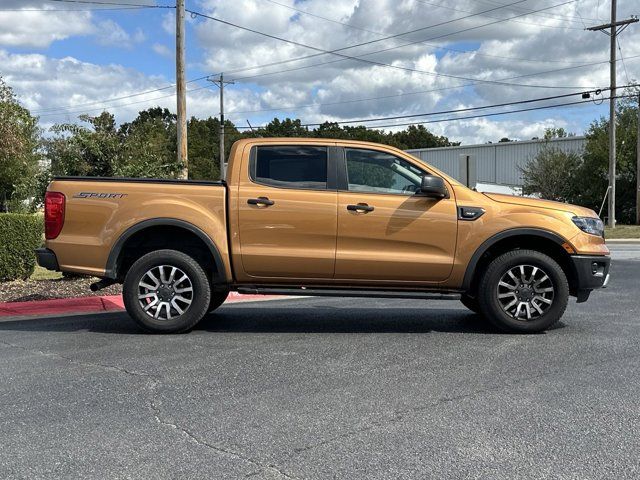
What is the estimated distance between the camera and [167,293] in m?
6.65

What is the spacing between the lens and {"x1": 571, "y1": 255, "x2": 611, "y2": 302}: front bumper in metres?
6.64

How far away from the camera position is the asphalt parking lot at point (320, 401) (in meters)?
3.51

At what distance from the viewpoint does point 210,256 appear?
6.91 metres

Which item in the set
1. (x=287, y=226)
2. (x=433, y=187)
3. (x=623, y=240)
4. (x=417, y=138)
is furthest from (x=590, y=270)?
(x=417, y=138)

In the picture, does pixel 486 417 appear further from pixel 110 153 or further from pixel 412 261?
pixel 110 153

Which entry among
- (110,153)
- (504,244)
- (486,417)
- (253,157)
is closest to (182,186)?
(253,157)

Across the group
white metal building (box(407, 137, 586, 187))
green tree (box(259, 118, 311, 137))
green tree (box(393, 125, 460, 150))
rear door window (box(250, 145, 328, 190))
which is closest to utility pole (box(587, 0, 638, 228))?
white metal building (box(407, 137, 586, 187))

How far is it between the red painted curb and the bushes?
173 cm

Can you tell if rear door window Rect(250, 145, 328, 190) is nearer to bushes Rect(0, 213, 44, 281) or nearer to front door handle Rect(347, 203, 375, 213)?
front door handle Rect(347, 203, 375, 213)

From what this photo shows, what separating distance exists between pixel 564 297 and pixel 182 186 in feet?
13.6

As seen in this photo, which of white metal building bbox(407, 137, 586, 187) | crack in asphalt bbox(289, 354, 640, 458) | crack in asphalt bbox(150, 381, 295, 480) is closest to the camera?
crack in asphalt bbox(150, 381, 295, 480)

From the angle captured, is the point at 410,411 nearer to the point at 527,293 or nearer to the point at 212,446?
the point at 212,446

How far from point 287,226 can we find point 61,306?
372cm

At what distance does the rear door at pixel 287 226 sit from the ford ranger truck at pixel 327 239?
0.01m
